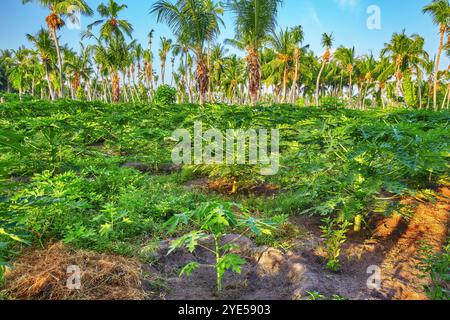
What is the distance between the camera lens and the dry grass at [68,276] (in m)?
2.42

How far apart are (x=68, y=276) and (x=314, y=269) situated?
2213 millimetres

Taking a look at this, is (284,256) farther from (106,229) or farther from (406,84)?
(406,84)

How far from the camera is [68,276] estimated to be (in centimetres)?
256

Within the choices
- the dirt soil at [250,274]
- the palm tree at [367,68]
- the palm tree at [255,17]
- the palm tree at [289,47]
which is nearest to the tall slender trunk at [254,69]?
the palm tree at [255,17]

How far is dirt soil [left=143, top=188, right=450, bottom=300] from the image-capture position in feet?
8.80

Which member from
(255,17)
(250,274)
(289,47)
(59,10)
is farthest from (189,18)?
(289,47)

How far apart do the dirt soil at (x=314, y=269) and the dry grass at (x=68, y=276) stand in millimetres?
201

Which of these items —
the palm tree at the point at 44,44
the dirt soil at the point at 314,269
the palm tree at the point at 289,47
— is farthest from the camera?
the palm tree at the point at 289,47

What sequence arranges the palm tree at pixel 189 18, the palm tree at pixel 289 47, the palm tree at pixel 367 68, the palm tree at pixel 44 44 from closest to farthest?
the palm tree at pixel 189 18 < the palm tree at pixel 44 44 < the palm tree at pixel 289 47 < the palm tree at pixel 367 68

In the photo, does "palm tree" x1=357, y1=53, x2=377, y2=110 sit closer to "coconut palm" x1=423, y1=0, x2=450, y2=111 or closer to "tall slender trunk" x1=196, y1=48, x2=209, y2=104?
"coconut palm" x1=423, y1=0, x2=450, y2=111

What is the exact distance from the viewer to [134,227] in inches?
145

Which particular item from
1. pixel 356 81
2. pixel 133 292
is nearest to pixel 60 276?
pixel 133 292

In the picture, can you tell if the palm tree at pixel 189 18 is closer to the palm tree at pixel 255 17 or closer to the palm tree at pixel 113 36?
the palm tree at pixel 255 17

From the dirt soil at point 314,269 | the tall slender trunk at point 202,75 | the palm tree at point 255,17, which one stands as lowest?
the dirt soil at point 314,269
